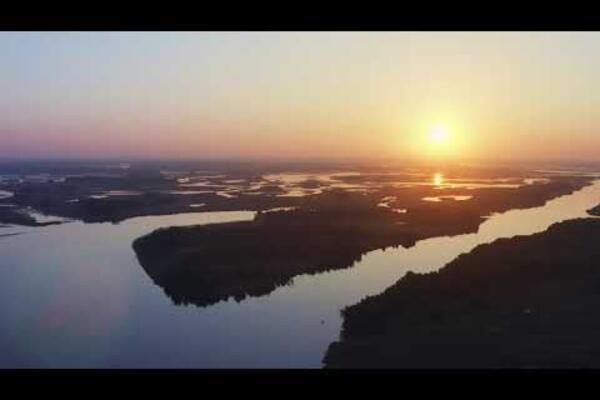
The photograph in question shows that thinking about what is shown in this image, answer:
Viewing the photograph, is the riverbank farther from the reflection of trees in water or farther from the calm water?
the reflection of trees in water

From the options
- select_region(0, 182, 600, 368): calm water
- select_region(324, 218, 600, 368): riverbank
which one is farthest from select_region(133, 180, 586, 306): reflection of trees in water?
select_region(324, 218, 600, 368): riverbank

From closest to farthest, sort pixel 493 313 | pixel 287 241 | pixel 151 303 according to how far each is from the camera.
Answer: pixel 493 313 < pixel 151 303 < pixel 287 241

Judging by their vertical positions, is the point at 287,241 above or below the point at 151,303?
above

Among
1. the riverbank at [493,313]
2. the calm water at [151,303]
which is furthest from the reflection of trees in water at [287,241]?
the riverbank at [493,313]

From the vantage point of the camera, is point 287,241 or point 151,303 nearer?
point 151,303

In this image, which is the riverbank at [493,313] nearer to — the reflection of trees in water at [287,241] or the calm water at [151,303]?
the calm water at [151,303]

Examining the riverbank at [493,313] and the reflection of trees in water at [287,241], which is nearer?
the riverbank at [493,313]

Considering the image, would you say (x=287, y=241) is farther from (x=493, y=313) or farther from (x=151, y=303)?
(x=493, y=313)

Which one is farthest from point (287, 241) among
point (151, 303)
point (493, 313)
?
point (493, 313)
